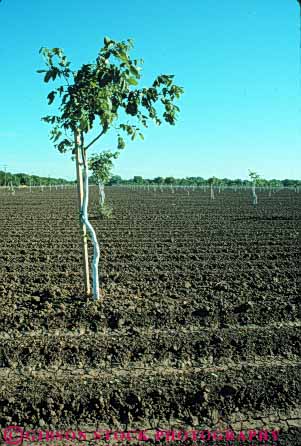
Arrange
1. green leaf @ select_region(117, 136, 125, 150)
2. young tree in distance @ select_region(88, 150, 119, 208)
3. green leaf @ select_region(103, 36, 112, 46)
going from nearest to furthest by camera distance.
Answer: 1. green leaf @ select_region(103, 36, 112, 46)
2. green leaf @ select_region(117, 136, 125, 150)
3. young tree in distance @ select_region(88, 150, 119, 208)

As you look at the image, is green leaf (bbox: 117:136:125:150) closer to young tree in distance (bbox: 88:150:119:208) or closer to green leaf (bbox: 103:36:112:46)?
green leaf (bbox: 103:36:112:46)

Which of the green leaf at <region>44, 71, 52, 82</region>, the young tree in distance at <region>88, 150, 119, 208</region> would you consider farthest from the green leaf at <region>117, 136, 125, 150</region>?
the young tree in distance at <region>88, 150, 119, 208</region>

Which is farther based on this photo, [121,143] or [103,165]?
[103,165]

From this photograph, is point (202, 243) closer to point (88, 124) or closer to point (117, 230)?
point (117, 230)

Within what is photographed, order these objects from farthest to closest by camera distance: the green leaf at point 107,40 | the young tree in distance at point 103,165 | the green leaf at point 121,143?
the young tree in distance at point 103,165 → the green leaf at point 121,143 → the green leaf at point 107,40

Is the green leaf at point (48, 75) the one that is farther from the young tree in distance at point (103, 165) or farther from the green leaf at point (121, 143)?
the young tree in distance at point (103, 165)

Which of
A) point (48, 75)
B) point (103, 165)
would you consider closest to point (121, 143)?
point (48, 75)

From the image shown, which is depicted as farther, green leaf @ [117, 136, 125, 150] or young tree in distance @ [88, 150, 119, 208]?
young tree in distance @ [88, 150, 119, 208]

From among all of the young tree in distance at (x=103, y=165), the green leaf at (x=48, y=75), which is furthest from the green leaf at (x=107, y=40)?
the young tree in distance at (x=103, y=165)

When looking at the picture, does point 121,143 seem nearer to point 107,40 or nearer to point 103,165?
point 107,40

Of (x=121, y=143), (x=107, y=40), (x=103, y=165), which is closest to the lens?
(x=107, y=40)

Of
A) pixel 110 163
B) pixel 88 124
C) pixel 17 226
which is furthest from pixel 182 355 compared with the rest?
pixel 110 163

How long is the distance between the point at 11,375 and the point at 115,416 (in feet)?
4.84

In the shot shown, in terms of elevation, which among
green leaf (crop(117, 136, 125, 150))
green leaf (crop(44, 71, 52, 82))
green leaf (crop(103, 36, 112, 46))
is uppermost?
green leaf (crop(103, 36, 112, 46))
